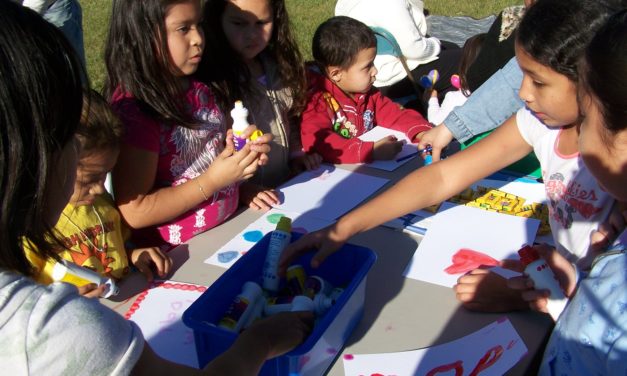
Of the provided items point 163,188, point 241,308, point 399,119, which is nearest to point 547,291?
point 241,308

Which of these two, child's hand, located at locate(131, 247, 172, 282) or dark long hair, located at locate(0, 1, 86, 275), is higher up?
dark long hair, located at locate(0, 1, 86, 275)

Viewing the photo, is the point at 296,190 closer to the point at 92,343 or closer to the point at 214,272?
the point at 214,272

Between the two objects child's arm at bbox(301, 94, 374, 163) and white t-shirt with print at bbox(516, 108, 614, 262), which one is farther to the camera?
child's arm at bbox(301, 94, 374, 163)

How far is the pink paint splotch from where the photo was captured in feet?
4.27

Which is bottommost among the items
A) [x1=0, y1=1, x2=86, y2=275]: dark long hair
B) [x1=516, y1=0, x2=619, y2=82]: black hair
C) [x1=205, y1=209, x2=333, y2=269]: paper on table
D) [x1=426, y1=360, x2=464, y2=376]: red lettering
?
[x1=426, y1=360, x2=464, y2=376]: red lettering

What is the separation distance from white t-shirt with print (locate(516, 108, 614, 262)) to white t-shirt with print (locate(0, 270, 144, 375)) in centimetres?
106

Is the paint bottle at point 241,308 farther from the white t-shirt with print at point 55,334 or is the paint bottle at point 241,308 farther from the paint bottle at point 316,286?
A: the white t-shirt with print at point 55,334

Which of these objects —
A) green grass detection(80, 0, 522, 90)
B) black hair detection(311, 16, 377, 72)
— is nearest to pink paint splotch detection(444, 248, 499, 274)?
black hair detection(311, 16, 377, 72)

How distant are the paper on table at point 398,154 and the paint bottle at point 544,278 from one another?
2.72ft

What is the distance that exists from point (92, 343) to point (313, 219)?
974 millimetres

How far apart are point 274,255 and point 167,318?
0.25 meters

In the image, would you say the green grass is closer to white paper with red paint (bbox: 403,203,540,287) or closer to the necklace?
white paper with red paint (bbox: 403,203,540,287)

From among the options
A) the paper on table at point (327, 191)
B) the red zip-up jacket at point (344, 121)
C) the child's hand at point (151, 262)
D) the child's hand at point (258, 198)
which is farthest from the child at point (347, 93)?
the child's hand at point (151, 262)

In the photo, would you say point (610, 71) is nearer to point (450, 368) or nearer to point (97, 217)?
point (450, 368)
